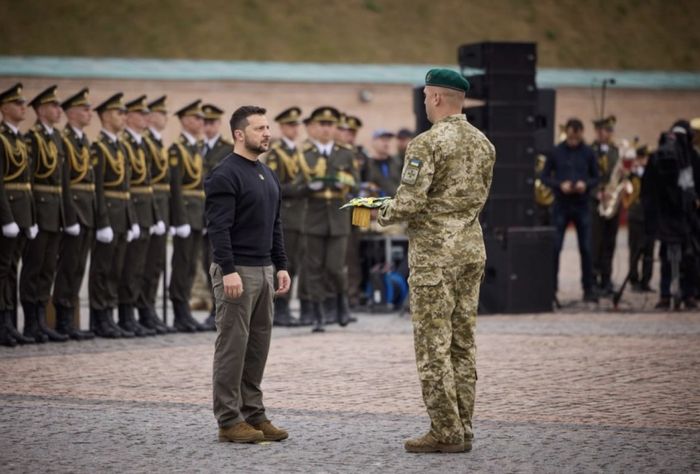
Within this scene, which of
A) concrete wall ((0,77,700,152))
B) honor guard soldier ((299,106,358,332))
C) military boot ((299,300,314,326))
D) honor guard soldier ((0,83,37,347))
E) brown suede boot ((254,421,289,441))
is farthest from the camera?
concrete wall ((0,77,700,152))

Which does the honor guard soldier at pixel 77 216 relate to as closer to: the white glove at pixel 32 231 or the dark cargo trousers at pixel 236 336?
the white glove at pixel 32 231

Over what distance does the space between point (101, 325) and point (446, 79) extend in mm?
7535

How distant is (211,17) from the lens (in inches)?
1858

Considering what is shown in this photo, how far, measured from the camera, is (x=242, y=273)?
9.06 meters

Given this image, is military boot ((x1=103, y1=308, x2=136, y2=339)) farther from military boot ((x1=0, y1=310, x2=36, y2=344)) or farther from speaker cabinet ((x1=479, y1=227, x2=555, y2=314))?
speaker cabinet ((x1=479, y1=227, x2=555, y2=314))

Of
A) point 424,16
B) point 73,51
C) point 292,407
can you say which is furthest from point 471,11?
point 292,407

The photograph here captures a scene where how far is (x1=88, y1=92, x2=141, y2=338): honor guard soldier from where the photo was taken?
15.1m

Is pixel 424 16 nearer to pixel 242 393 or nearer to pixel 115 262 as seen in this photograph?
pixel 115 262

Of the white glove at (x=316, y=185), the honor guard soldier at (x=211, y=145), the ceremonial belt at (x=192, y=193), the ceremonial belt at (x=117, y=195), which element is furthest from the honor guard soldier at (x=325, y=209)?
the ceremonial belt at (x=117, y=195)

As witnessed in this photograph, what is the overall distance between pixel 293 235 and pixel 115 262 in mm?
2316

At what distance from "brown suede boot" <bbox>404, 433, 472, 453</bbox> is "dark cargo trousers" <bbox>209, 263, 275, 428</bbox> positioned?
3.58 ft

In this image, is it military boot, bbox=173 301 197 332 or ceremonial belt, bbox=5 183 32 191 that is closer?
ceremonial belt, bbox=5 183 32 191

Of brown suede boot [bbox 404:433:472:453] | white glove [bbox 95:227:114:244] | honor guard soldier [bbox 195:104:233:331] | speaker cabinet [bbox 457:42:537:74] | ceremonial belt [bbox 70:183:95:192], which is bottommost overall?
brown suede boot [bbox 404:433:472:453]

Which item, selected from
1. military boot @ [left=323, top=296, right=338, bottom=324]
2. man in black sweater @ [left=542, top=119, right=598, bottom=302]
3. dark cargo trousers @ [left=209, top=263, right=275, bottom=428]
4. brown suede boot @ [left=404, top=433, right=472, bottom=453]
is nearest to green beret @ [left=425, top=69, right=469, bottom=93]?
dark cargo trousers @ [left=209, top=263, right=275, bottom=428]
